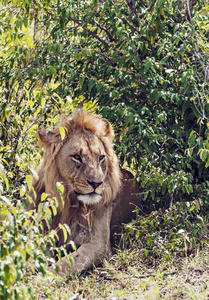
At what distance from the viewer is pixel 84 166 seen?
408 centimetres

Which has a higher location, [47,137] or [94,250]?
[47,137]

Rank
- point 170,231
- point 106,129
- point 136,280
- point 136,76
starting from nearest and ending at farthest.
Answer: point 136,280, point 170,231, point 106,129, point 136,76

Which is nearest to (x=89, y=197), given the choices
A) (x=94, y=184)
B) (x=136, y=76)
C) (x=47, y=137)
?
(x=94, y=184)

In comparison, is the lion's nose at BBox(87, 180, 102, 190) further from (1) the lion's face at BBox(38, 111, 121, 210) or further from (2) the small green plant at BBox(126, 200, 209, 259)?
(2) the small green plant at BBox(126, 200, 209, 259)

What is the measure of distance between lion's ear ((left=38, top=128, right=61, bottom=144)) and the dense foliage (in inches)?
4.4

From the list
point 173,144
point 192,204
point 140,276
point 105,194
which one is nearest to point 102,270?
point 140,276

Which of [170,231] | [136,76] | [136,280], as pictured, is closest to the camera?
[136,280]

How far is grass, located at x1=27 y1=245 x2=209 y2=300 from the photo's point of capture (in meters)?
3.43

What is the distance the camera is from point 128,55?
4504 millimetres

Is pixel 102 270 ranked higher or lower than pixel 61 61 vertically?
lower

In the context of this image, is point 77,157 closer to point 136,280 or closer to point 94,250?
point 94,250

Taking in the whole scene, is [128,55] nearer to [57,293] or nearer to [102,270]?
[102,270]

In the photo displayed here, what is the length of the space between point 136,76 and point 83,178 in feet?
4.26

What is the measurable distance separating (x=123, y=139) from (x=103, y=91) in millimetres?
539
